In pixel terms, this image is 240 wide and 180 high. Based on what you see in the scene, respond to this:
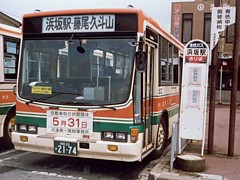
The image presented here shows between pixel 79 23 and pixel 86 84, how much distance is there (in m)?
1.10

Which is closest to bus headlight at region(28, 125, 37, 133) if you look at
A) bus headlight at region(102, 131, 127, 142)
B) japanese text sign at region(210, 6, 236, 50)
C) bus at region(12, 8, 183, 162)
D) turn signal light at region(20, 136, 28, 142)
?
bus at region(12, 8, 183, 162)

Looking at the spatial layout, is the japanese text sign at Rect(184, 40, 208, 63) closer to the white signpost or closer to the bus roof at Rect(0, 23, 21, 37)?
the white signpost

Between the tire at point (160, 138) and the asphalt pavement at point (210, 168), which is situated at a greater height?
the tire at point (160, 138)

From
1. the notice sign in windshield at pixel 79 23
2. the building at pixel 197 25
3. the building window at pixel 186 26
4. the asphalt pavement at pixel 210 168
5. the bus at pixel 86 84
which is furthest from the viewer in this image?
the building window at pixel 186 26

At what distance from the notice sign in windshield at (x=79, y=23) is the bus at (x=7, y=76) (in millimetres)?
2016

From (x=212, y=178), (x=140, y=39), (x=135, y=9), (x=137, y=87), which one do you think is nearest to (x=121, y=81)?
(x=137, y=87)

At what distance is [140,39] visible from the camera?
19.2ft

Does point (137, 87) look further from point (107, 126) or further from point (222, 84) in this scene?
point (222, 84)

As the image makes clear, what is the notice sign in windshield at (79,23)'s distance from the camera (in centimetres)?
600

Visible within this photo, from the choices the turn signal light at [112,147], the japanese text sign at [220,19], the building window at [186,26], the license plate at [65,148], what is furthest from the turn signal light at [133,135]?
the building window at [186,26]

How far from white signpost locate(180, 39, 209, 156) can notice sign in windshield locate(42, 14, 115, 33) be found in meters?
1.96

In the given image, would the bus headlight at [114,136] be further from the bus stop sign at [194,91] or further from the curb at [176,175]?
the bus stop sign at [194,91]

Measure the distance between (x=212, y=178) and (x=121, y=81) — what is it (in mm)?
2238

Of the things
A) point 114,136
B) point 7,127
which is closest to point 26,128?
point 114,136
